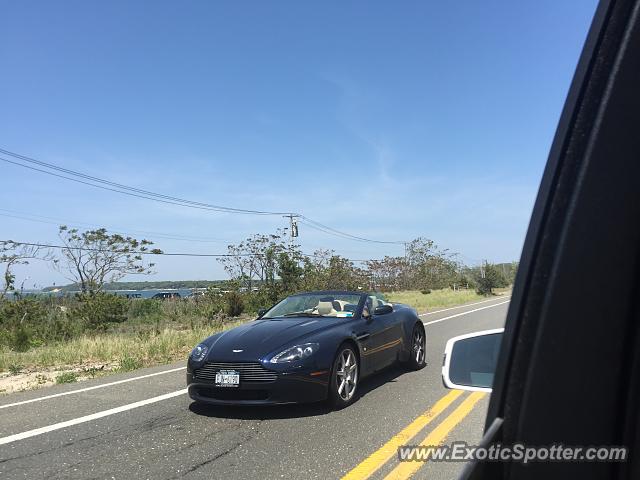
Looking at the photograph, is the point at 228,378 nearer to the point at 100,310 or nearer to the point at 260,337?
the point at 260,337

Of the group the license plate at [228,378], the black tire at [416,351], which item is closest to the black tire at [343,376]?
the license plate at [228,378]

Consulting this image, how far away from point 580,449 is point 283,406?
5.45 metres

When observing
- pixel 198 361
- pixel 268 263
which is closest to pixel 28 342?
pixel 198 361

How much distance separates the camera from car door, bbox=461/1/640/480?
1.16 meters

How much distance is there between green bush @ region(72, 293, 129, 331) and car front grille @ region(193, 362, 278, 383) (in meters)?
15.6

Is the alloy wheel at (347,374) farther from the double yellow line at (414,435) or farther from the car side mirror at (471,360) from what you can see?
the car side mirror at (471,360)

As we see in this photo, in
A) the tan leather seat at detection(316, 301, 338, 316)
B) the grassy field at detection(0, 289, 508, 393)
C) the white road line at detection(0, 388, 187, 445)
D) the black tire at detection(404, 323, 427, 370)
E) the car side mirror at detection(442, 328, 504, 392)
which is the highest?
the car side mirror at detection(442, 328, 504, 392)

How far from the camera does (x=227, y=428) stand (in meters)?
5.52

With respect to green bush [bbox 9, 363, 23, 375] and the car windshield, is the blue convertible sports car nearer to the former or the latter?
the car windshield

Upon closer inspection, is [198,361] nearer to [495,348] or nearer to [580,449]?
[495,348]

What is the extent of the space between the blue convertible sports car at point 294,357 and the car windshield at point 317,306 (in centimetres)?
2

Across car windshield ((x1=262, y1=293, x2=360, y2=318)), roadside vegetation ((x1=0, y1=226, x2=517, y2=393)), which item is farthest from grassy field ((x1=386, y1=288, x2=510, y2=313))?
car windshield ((x1=262, y1=293, x2=360, y2=318))

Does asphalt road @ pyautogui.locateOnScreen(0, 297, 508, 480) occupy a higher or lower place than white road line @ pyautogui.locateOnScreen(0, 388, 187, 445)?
higher

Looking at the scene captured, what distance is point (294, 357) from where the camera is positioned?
19.1 feet
